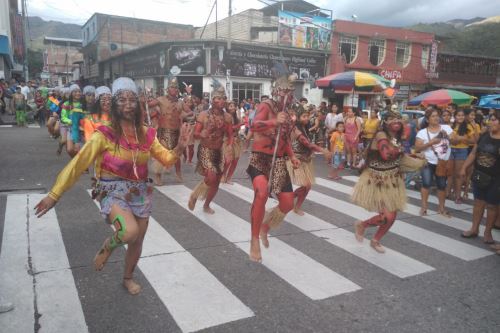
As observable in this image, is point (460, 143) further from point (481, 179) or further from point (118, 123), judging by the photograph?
point (118, 123)

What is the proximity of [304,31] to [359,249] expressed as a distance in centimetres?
2603

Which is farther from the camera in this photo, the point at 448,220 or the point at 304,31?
the point at 304,31

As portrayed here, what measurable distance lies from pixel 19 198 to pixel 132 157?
4377 millimetres

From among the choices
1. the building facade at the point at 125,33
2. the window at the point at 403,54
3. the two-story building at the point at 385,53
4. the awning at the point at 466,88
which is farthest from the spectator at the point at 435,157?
the building facade at the point at 125,33

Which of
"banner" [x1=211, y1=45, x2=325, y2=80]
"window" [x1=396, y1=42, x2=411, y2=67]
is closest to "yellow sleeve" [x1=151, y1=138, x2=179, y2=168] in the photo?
"banner" [x1=211, y1=45, x2=325, y2=80]

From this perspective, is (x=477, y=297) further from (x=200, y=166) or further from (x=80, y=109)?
(x=80, y=109)

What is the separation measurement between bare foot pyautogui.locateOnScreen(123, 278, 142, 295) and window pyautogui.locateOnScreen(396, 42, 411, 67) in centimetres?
3217

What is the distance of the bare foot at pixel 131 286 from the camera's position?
11.6ft

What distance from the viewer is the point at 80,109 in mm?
7969

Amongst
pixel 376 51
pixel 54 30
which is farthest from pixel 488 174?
pixel 54 30

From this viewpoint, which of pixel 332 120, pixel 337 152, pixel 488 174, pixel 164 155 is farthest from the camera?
pixel 332 120

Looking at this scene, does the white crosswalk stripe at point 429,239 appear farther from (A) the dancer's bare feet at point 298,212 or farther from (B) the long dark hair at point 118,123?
(B) the long dark hair at point 118,123

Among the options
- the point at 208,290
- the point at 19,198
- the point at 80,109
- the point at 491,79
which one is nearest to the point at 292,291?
the point at 208,290

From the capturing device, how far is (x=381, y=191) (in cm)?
483
